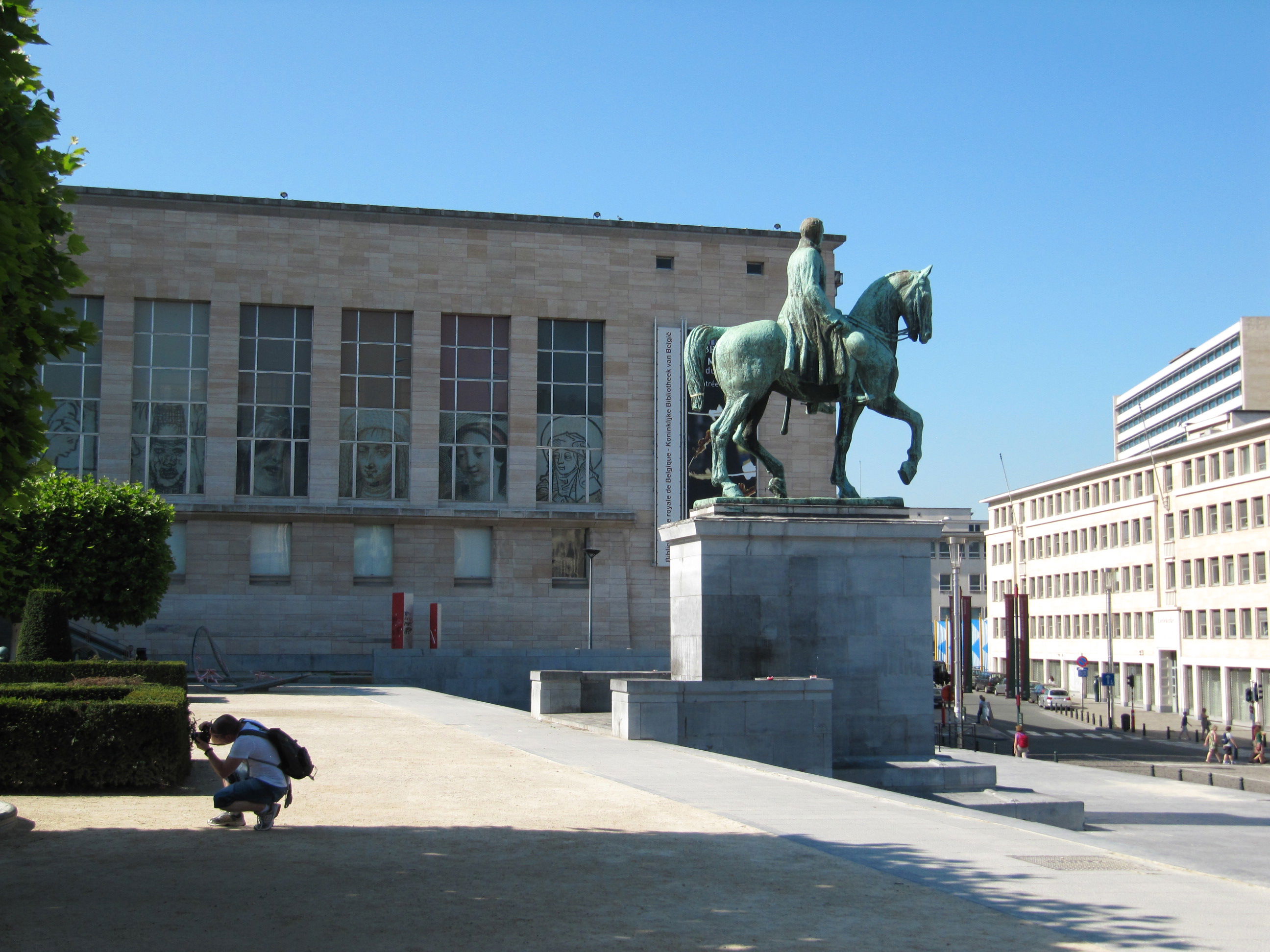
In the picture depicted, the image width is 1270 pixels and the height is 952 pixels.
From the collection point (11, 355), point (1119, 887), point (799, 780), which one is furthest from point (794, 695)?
point (11, 355)

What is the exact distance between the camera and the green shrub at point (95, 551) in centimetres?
3847

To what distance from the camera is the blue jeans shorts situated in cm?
1078

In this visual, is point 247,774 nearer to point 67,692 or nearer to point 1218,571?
point 67,692

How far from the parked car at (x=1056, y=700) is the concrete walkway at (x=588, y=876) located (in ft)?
235

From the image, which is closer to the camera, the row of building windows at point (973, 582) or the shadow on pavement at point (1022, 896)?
the shadow on pavement at point (1022, 896)

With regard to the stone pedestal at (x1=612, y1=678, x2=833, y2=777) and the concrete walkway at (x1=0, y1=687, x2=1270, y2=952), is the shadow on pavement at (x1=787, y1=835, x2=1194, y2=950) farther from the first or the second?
the stone pedestal at (x1=612, y1=678, x2=833, y2=777)

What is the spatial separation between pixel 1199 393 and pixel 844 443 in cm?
11976

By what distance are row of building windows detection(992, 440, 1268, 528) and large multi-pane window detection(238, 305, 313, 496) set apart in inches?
2079

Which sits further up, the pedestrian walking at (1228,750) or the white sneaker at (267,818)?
the white sneaker at (267,818)

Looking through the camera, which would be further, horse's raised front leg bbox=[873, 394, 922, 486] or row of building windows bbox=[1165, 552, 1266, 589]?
row of building windows bbox=[1165, 552, 1266, 589]

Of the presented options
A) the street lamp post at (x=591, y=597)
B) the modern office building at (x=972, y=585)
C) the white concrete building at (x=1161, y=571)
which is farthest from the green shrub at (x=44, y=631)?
the modern office building at (x=972, y=585)

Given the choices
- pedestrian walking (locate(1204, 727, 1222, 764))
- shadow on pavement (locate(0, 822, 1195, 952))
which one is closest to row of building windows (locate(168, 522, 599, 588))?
pedestrian walking (locate(1204, 727, 1222, 764))

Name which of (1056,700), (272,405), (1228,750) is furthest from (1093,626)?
(272,405)

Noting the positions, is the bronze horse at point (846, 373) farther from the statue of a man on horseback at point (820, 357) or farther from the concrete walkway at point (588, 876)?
the concrete walkway at point (588, 876)
